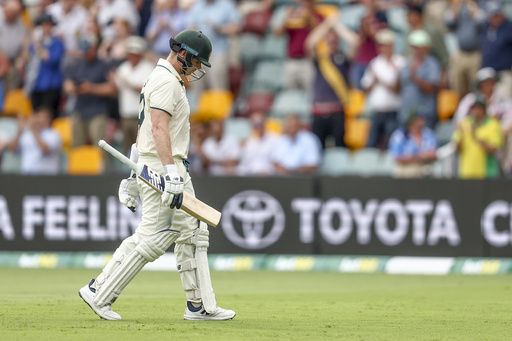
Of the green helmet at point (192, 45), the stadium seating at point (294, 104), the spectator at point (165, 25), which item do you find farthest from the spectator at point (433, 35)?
the green helmet at point (192, 45)

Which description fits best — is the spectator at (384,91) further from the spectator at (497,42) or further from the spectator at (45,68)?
the spectator at (45,68)

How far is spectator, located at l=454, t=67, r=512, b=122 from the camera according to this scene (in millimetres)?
15094

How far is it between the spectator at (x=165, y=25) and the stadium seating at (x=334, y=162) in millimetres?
3718

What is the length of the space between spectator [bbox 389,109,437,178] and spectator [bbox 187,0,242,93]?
3984 mm

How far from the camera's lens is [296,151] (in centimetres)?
1531

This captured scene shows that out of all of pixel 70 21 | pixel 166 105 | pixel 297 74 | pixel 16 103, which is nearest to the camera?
pixel 166 105

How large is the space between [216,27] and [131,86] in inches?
79.3

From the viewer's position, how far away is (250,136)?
1625 cm

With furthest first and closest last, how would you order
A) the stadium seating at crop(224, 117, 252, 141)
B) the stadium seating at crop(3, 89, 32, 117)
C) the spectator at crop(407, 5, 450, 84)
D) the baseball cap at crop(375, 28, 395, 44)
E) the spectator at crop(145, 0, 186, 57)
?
the stadium seating at crop(3, 89, 32, 117) → the spectator at crop(145, 0, 186, 57) → the stadium seating at crop(224, 117, 252, 141) → the spectator at crop(407, 5, 450, 84) → the baseball cap at crop(375, 28, 395, 44)

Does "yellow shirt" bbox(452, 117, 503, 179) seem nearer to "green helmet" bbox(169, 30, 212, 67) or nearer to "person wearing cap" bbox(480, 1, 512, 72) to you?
"person wearing cap" bbox(480, 1, 512, 72)

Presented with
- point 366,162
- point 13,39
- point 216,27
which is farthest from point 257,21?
point 13,39

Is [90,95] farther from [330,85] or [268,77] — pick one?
[330,85]

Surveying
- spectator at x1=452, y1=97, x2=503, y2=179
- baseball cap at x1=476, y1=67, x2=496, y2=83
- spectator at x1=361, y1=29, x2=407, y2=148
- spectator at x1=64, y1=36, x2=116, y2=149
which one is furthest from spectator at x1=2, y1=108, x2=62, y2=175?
baseball cap at x1=476, y1=67, x2=496, y2=83

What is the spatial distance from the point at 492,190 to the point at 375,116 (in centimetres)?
278
